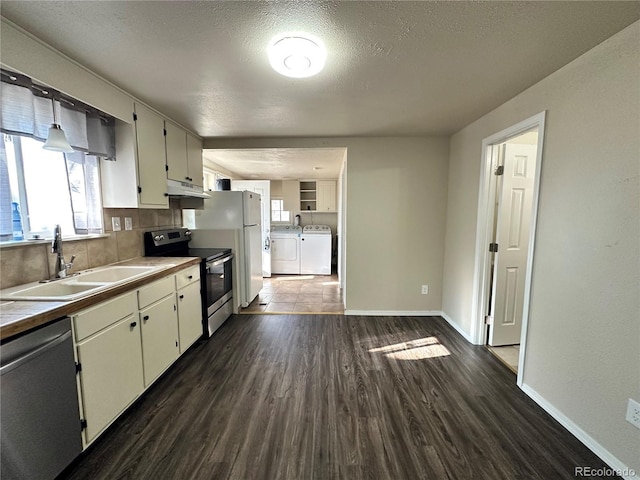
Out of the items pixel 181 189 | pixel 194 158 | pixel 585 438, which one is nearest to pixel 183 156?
pixel 194 158

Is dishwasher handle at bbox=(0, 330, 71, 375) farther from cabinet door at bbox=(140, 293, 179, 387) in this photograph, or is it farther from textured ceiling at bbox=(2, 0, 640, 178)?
textured ceiling at bbox=(2, 0, 640, 178)

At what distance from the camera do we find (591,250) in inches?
57.5

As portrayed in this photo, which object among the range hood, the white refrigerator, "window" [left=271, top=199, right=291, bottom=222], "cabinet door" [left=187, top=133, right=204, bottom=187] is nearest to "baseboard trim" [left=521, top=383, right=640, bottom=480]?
the white refrigerator

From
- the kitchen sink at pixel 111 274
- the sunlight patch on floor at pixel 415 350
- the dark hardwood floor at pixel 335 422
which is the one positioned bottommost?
the dark hardwood floor at pixel 335 422

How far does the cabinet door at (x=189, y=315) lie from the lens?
7.38 ft

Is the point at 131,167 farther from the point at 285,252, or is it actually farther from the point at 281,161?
the point at 285,252

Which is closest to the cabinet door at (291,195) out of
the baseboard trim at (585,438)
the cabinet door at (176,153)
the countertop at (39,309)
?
the cabinet door at (176,153)

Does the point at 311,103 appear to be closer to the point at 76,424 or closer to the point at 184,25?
the point at 184,25

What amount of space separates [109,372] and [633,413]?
106 inches

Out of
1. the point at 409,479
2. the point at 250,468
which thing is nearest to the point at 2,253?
the point at 250,468

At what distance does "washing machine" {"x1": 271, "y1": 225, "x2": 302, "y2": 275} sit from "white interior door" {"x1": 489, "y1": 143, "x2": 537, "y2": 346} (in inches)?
150

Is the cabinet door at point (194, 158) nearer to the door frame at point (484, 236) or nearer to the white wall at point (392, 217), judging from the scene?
the white wall at point (392, 217)

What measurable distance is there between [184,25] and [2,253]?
1.54 meters

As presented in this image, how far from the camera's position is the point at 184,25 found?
125 centimetres
